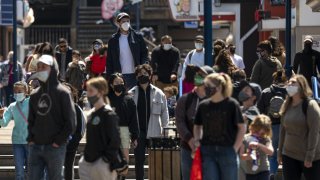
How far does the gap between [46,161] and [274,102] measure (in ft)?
13.1

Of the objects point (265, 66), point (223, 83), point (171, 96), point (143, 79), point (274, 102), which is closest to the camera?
point (223, 83)

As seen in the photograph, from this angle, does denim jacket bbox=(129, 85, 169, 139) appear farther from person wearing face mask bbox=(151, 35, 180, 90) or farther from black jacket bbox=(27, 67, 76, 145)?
person wearing face mask bbox=(151, 35, 180, 90)

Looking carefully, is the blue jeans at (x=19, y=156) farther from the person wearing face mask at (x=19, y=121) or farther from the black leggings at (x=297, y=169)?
the black leggings at (x=297, y=169)

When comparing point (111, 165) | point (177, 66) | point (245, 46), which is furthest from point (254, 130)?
point (245, 46)

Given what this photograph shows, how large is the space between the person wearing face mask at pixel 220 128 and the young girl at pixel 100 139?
Answer: 967 millimetres

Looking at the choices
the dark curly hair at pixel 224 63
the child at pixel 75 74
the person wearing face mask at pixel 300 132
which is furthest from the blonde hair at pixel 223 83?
the child at pixel 75 74

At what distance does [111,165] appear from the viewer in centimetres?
1229

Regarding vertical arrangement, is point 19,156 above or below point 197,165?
below

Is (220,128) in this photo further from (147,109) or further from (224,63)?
(224,63)

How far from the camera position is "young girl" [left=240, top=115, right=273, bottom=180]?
12.6 m

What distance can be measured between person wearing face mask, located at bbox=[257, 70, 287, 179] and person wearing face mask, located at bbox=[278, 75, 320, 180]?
2.36 m

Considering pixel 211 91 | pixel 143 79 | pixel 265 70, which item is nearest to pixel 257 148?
pixel 211 91

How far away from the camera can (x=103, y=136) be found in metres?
12.2

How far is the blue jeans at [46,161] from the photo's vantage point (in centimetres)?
1291
